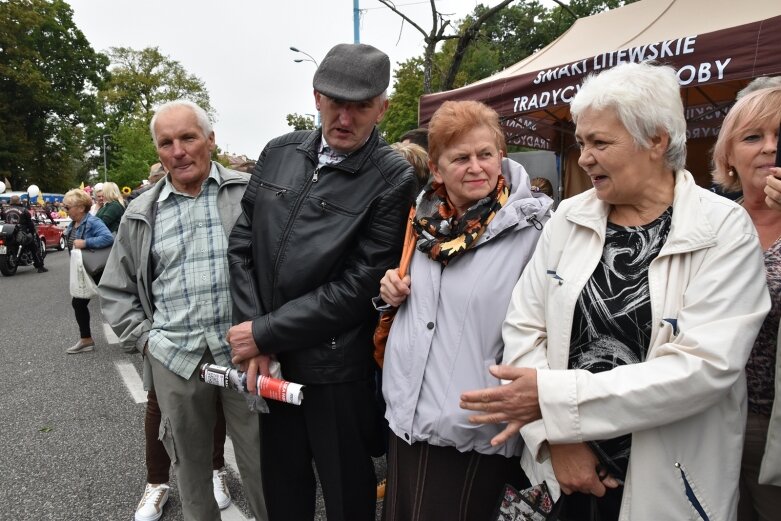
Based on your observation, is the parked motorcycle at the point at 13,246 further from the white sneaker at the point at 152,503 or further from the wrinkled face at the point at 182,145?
the wrinkled face at the point at 182,145

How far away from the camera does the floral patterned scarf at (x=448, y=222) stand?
1580 mm

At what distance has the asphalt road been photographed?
2848 mm

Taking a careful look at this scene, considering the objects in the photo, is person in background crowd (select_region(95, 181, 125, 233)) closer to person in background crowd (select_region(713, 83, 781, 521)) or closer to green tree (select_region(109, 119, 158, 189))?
person in background crowd (select_region(713, 83, 781, 521))

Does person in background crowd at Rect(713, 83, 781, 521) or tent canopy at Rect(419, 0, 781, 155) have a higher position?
tent canopy at Rect(419, 0, 781, 155)

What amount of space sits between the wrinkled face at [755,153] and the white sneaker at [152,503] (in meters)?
3.04

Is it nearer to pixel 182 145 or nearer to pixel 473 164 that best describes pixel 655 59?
pixel 473 164

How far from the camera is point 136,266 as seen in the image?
2.31m

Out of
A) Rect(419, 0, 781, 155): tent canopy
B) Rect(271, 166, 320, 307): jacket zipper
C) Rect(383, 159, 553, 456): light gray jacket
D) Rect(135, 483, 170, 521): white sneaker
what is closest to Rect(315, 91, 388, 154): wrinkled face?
Rect(271, 166, 320, 307): jacket zipper

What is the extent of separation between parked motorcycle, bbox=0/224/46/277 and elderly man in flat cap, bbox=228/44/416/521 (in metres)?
12.2

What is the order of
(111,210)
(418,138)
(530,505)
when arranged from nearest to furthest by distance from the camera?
(530,505) < (418,138) < (111,210)

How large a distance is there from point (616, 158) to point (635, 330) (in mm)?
451


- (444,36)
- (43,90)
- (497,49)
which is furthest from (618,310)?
(43,90)

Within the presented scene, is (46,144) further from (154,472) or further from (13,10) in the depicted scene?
(154,472)

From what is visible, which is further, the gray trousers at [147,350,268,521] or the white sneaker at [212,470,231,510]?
the white sneaker at [212,470,231,510]
